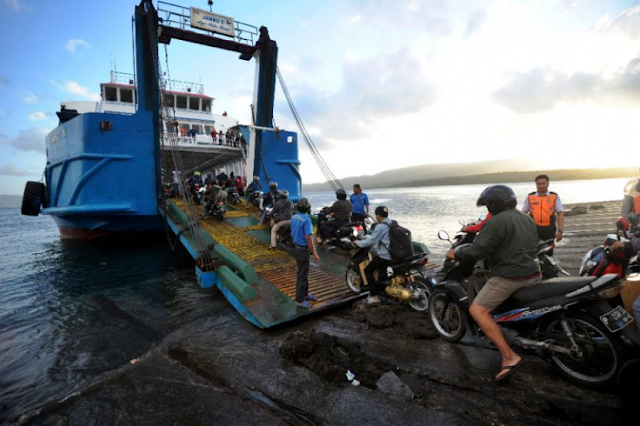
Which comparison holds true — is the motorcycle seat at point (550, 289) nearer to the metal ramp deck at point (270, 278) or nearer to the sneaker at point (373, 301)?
the sneaker at point (373, 301)

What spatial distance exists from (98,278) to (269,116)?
899cm

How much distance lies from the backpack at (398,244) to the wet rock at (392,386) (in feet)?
6.25

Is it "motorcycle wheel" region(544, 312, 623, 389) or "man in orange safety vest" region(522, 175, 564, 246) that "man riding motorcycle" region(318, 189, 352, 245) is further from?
"motorcycle wheel" region(544, 312, 623, 389)

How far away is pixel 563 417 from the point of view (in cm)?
245

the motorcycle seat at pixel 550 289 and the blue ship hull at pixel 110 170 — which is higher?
the blue ship hull at pixel 110 170

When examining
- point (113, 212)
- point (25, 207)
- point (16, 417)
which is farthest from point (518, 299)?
point (25, 207)

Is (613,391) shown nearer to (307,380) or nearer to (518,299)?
(518,299)

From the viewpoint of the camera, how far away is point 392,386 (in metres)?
2.96

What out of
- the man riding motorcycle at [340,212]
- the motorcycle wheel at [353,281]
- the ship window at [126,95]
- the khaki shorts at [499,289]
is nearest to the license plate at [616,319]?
the khaki shorts at [499,289]

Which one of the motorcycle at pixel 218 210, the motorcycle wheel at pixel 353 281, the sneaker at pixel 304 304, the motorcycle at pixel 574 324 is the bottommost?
the sneaker at pixel 304 304

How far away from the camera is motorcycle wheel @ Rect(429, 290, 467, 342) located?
3.69 meters

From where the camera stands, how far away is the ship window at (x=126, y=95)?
57.0ft

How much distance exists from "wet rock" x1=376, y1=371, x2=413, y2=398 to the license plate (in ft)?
5.74

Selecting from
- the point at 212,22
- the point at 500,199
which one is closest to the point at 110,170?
the point at 212,22
